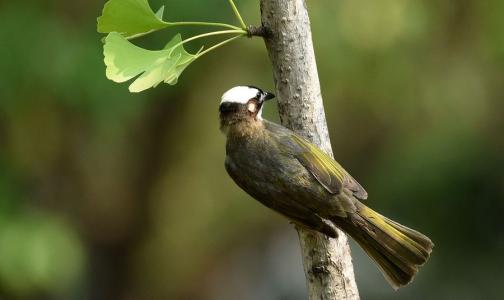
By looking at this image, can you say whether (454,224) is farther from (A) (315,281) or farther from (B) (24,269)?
(A) (315,281)

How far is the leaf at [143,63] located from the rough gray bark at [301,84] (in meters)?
0.27

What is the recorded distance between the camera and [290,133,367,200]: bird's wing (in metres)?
3.73

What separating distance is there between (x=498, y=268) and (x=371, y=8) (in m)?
3.67

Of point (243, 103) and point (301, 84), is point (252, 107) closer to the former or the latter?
point (243, 103)

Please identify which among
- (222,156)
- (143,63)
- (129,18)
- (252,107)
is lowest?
(222,156)

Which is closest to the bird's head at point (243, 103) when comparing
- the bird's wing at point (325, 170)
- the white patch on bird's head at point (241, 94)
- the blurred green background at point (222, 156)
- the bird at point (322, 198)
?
the white patch on bird's head at point (241, 94)

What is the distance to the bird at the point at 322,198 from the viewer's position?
387cm

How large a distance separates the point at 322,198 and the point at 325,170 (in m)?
0.11

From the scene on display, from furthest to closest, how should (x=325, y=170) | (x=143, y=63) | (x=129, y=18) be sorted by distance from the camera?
(x=325, y=170) → (x=129, y=18) → (x=143, y=63)

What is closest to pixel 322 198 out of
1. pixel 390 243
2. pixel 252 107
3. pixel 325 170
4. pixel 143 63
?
pixel 325 170

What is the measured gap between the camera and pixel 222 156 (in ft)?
28.9

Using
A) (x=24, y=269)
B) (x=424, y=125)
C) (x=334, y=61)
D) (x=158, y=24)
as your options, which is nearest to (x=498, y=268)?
(x=424, y=125)

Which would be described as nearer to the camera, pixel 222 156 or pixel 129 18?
pixel 129 18

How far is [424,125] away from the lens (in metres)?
9.08
